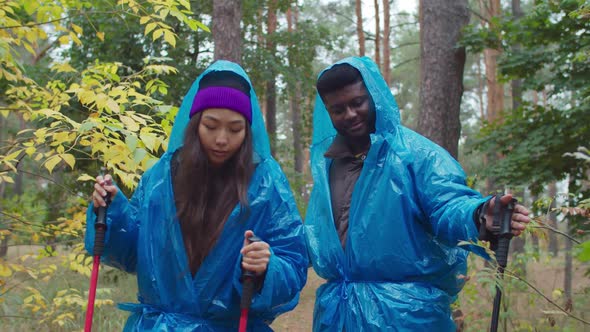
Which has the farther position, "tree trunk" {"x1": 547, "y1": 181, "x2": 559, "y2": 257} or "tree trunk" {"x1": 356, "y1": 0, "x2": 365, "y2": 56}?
"tree trunk" {"x1": 356, "y1": 0, "x2": 365, "y2": 56}

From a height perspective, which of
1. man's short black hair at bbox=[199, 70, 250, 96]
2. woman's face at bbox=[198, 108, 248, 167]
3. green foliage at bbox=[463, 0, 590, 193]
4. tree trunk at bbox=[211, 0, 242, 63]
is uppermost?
tree trunk at bbox=[211, 0, 242, 63]

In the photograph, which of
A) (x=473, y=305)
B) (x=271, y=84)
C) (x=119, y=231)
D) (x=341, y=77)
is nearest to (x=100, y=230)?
(x=119, y=231)

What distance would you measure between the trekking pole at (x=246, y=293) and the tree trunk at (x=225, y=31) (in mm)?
5731

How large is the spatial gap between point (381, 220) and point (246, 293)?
2.36 ft

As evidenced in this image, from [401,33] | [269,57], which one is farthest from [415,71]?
[269,57]

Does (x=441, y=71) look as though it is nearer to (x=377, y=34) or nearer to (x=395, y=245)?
(x=395, y=245)

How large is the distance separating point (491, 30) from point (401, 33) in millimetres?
24066

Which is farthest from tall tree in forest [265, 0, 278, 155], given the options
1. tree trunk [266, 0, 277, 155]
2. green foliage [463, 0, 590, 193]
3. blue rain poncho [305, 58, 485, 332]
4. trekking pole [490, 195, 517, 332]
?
trekking pole [490, 195, 517, 332]

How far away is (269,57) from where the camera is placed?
12852mm

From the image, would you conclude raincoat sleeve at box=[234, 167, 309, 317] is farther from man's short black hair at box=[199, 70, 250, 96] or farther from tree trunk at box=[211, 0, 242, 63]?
tree trunk at box=[211, 0, 242, 63]

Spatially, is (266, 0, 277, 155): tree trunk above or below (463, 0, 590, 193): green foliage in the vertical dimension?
above

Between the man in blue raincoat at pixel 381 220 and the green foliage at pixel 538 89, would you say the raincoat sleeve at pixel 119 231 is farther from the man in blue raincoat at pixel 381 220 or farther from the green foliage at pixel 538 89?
the green foliage at pixel 538 89

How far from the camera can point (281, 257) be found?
7.77ft

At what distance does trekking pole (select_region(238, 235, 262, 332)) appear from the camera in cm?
220
